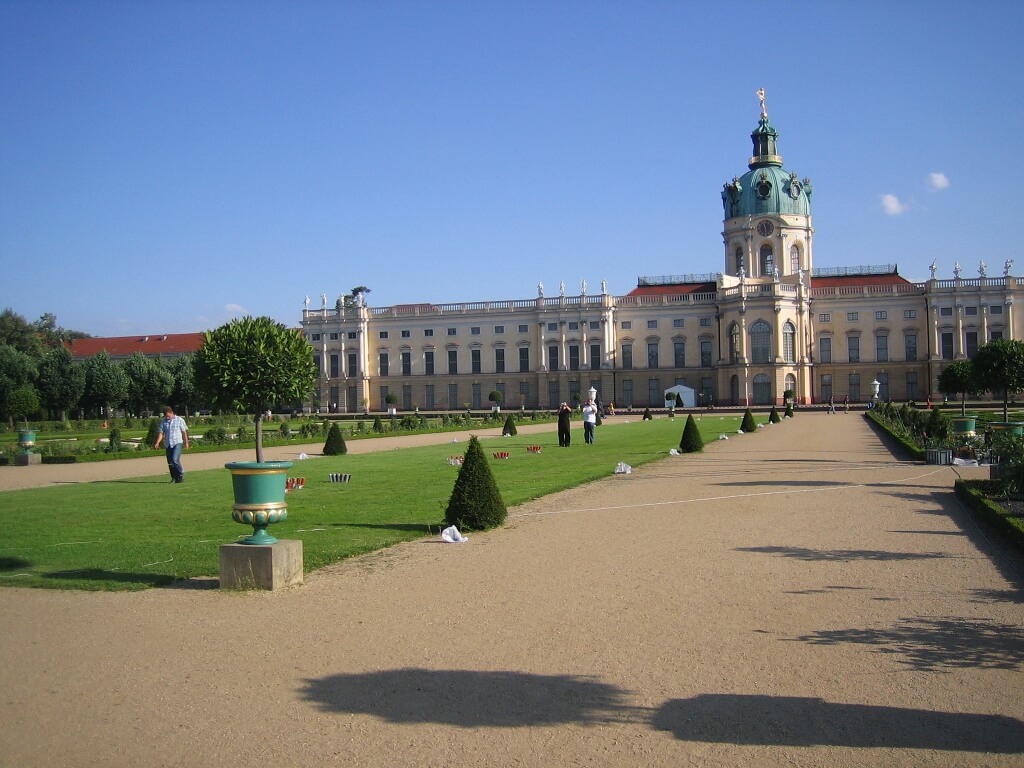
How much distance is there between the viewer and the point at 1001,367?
3581 cm

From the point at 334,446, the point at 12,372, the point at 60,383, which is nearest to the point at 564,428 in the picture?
the point at 334,446

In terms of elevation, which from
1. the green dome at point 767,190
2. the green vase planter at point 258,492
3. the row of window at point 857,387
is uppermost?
the green dome at point 767,190

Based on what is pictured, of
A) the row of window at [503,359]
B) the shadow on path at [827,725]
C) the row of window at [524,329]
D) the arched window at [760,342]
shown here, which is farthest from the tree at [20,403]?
the shadow on path at [827,725]

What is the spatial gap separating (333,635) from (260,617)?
0.85 m

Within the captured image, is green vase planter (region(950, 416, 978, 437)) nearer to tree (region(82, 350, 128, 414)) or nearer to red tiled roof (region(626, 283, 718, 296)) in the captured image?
tree (region(82, 350, 128, 414))

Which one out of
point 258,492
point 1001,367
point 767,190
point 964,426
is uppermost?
point 767,190

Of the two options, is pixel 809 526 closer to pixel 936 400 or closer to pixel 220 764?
pixel 220 764

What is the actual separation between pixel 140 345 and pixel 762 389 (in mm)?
58883

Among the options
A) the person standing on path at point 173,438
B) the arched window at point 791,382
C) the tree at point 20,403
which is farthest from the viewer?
the arched window at point 791,382

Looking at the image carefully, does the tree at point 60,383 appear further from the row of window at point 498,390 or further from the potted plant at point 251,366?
the potted plant at point 251,366

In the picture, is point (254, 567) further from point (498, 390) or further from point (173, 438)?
point (498, 390)

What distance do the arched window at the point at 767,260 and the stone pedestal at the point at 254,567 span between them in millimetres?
75667

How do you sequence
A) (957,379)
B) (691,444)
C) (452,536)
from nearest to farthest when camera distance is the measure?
(452,536) → (691,444) → (957,379)

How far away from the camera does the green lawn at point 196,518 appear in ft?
30.7
